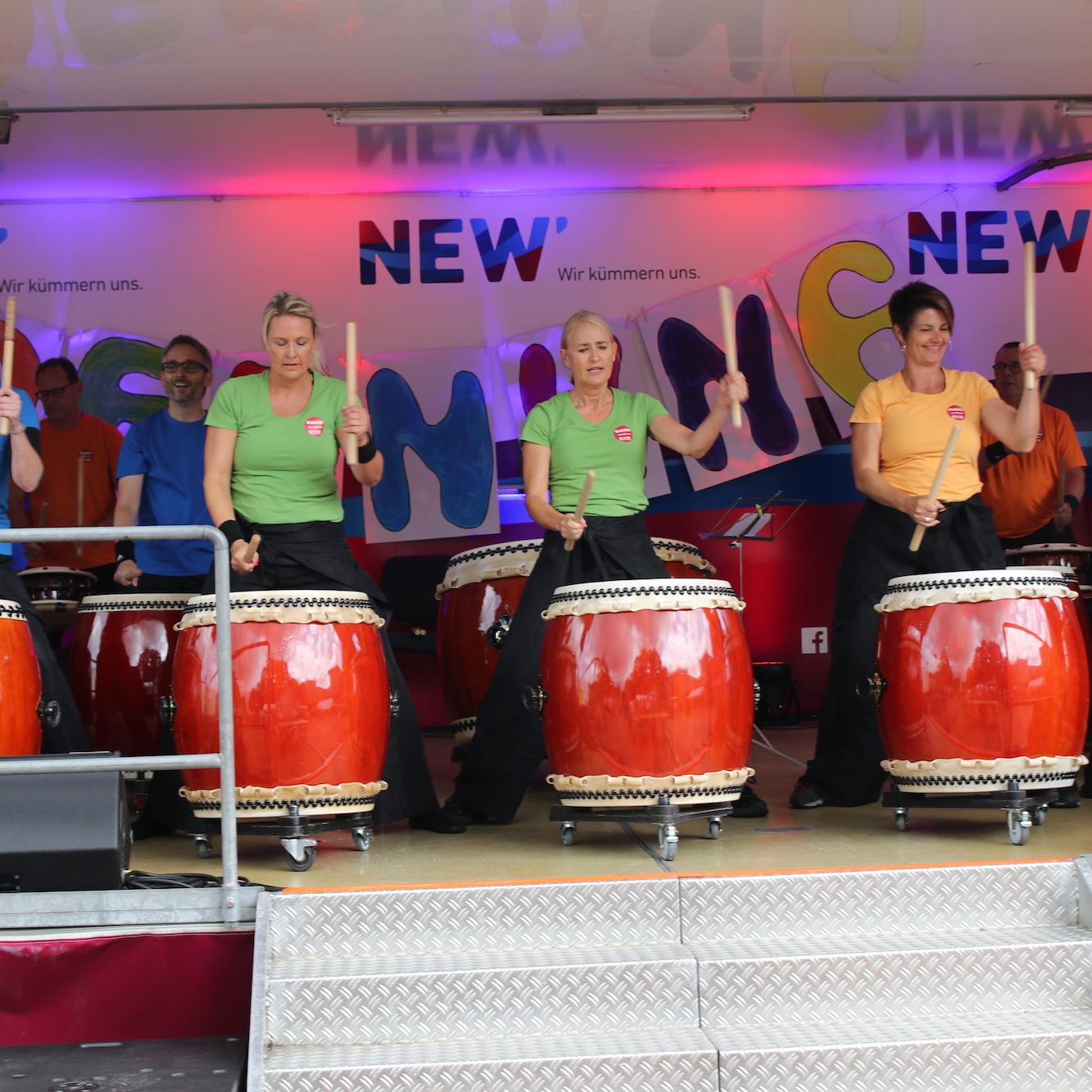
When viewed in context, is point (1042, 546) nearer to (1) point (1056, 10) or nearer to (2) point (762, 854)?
(1) point (1056, 10)

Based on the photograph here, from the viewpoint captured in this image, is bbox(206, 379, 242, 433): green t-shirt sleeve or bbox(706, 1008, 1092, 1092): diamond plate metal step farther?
bbox(206, 379, 242, 433): green t-shirt sleeve

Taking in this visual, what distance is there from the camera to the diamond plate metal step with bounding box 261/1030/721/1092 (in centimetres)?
271

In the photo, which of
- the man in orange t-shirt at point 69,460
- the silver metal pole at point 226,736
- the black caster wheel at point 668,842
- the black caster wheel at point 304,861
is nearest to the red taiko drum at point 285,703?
the black caster wheel at point 304,861

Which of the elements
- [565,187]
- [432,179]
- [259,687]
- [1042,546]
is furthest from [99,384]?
[1042,546]

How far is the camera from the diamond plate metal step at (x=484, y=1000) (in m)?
2.87

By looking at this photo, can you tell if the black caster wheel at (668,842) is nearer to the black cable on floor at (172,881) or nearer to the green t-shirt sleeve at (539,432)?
the black cable on floor at (172,881)

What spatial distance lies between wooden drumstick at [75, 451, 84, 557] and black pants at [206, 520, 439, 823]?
247 cm

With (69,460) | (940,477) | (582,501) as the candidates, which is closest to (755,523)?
(940,477)

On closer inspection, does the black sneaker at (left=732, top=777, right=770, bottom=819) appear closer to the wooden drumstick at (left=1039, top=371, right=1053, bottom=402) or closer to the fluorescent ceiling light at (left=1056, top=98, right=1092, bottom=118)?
the wooden drumstick at (left=1039, top=371, right=1053, bottom=402)

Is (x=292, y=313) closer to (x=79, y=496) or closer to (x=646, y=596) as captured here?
(x=646, y=596)

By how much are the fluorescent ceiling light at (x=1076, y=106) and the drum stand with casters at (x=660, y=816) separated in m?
3.49

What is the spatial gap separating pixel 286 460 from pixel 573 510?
851mm

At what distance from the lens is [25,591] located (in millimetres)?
3922

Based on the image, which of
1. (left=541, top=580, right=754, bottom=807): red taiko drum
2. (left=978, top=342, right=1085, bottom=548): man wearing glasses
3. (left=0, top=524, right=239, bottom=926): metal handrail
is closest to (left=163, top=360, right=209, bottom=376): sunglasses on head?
(left=541, top=580, right=754, bottom=807): red taiko drum
